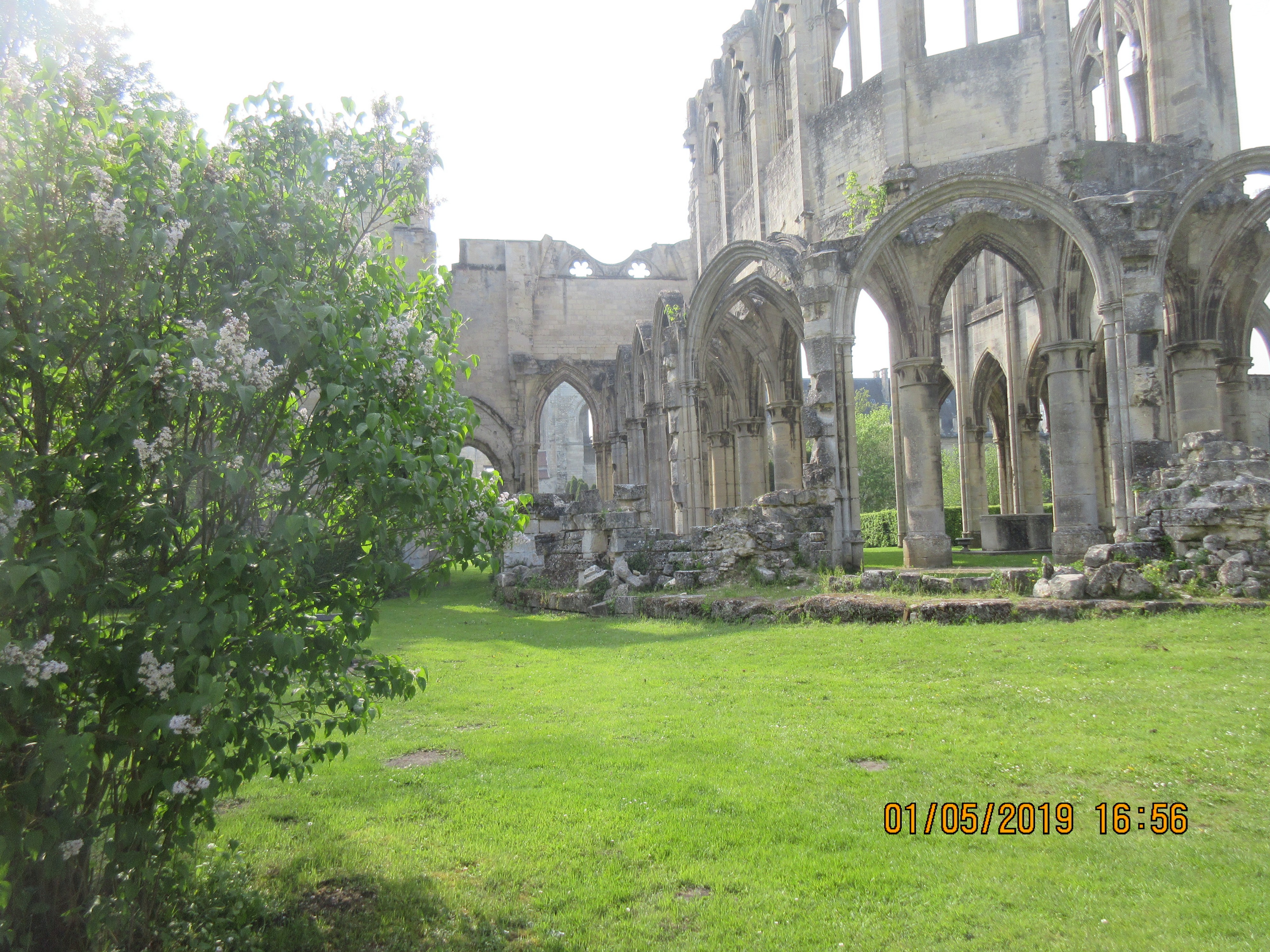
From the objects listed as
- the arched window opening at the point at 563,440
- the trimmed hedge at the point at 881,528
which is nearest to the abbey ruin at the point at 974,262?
the trimmed hedge at the point at 881,528

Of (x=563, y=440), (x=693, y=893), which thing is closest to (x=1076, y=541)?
(x=693, y=893)

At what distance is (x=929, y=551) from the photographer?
49.8 feet

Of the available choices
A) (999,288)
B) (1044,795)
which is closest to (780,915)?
(1044,795)

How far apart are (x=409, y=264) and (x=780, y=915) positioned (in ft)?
91.2

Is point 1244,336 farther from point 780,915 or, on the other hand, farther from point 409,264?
point 409,264

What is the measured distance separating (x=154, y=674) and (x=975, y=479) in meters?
22.1

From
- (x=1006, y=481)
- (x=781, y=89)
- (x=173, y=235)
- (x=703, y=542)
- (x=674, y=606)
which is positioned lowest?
(x=674, y=606)

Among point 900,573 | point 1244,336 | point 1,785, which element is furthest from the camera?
point 1244,336

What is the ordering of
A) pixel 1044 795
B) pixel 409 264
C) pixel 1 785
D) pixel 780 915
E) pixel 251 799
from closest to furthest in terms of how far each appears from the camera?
pixel 1 785, pixel 780 915, pixel 1044 795, pixel 251 799, pixel 409 264

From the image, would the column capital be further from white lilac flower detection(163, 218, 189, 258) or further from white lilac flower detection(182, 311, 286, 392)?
white lilac flower detection(163, 218, 189, 258)

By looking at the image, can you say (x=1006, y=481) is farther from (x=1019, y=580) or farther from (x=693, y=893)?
(x=693, y=893)

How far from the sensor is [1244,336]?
1614 centimetres
